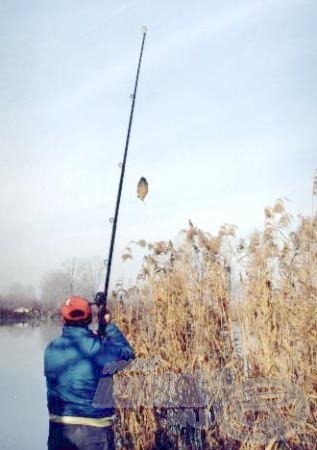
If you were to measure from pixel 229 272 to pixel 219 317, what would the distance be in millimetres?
476

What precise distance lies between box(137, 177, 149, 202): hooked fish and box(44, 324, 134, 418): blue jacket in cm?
133

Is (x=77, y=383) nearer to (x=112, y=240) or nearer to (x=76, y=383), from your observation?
(x=76, y=383)

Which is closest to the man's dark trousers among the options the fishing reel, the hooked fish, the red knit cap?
the red knit cap

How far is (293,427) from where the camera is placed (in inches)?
155

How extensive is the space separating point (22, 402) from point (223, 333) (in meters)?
8.87

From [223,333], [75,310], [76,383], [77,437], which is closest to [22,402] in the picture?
[223,333]

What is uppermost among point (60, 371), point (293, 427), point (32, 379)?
point (60, 371)

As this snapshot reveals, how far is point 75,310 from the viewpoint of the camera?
117 inches

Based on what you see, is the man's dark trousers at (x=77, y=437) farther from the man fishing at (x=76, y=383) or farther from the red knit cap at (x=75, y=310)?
the red knit cap at (x=75, y=310)

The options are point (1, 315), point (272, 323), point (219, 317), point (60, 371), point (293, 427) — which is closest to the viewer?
point (60, 371)

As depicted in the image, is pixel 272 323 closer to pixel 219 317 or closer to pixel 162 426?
pixel 219 317

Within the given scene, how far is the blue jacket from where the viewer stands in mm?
2932

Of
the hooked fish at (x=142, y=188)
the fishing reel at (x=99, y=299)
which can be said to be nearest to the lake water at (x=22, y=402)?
the fishing reel at (x=99, y=299)

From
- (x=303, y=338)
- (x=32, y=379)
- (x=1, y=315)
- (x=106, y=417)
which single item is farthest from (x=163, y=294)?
(x=1, y=315)
